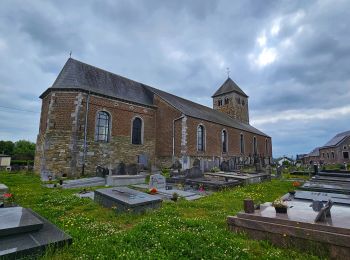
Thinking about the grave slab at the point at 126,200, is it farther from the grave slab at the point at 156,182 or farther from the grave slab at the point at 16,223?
the grave slab at the point at 156,182

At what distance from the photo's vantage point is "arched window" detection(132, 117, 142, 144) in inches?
788

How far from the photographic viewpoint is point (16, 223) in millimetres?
3184

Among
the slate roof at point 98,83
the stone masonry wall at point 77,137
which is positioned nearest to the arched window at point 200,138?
the slate roof at point 98,83

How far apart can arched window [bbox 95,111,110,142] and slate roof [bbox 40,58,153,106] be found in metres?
1.78

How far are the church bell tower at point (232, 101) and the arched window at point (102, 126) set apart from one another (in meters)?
24.7

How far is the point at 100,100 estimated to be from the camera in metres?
17.5

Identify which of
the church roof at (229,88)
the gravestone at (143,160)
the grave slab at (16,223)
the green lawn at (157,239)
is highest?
the church roof at (229,88)

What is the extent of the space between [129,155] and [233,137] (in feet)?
48.9

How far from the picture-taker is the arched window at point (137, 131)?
2002 centimetres

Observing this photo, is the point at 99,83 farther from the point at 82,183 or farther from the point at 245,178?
the point at 245,178

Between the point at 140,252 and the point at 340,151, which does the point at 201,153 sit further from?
the point at 340,151

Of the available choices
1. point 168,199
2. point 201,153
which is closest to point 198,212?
point 168,199

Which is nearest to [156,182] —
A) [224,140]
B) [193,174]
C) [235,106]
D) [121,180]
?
[121,180]

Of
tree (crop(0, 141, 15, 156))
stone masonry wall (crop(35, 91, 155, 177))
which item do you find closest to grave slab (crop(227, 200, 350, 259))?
stone masonry wall (crop(35, 91, 155, 177))
